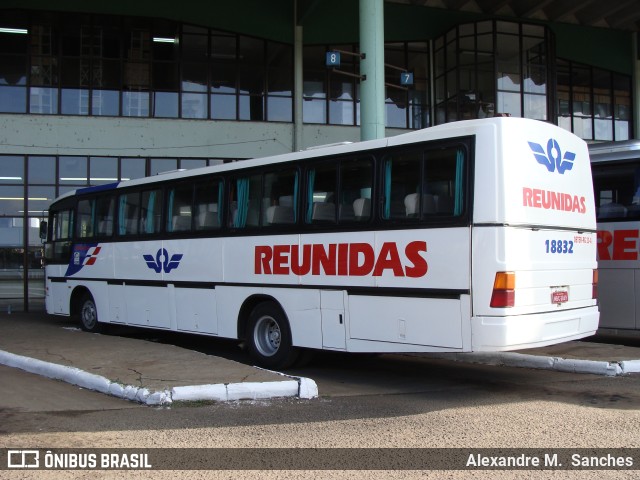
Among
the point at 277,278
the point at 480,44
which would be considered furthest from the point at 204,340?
the point at 480,44

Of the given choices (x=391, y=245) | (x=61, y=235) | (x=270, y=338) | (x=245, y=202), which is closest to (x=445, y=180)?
(x=391, y=245)

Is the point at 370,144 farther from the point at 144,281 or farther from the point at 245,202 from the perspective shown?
the point at 144,281

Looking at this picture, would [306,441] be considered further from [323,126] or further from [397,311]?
[323,126]

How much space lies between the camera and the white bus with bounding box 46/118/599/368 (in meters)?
7.00

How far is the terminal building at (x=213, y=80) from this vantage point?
19.5 meters

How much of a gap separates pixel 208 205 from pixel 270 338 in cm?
248

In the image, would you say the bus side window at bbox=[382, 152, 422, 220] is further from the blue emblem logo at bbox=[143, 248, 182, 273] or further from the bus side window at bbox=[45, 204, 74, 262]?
the bus side window at bbox=[45, 204, 74, 262]

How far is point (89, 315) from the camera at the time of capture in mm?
13719

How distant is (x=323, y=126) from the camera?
69.3 feet

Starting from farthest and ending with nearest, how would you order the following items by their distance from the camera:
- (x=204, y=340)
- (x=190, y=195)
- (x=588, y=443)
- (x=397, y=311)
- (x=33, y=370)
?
(x=204, y=340) < (x=190, y=195) < (x=33, y=370) < (x=397, y=311) < (x=588, y=443)

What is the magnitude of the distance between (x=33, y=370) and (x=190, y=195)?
367 cm

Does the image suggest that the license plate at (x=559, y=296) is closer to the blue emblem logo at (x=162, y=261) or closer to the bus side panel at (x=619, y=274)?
the bus side panel at (x=619, y=274)

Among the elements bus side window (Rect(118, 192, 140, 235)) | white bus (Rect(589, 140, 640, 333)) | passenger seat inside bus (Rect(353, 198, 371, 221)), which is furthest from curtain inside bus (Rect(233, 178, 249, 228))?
white bus (Rect(589, 140, 640, 333))

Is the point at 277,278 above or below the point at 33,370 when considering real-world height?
above
